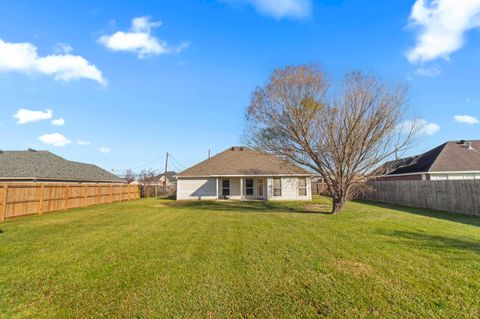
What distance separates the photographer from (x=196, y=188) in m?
21.9

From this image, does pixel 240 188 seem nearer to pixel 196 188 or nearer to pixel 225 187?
pixel 225 187

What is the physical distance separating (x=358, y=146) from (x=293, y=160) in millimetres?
3112

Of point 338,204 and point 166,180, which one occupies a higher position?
point 166,180

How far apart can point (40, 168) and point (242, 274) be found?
80.5 ft

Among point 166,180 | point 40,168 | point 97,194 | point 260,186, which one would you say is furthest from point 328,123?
point 166,180

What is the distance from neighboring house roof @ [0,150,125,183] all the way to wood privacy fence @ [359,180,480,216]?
24732 millimetres

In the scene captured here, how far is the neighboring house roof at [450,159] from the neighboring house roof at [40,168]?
90.7 ft

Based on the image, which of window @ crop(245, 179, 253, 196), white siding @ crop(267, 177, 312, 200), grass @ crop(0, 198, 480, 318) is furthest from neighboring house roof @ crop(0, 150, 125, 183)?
white siding @ crop(267, 177, 312, 200)

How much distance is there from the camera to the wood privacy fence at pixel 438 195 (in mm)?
11072

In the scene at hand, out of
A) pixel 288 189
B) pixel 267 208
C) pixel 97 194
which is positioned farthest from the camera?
pixel 288 189

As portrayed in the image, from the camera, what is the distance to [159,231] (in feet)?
26.2

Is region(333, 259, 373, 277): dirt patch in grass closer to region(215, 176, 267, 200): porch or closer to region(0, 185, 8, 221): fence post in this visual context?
region(0, 185, 8, 221): fence post

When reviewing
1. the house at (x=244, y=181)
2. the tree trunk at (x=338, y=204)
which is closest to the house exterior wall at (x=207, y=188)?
the house at (x=244, y=181)

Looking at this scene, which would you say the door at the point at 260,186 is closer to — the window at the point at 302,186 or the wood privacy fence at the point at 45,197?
the window at the point at 302,186
